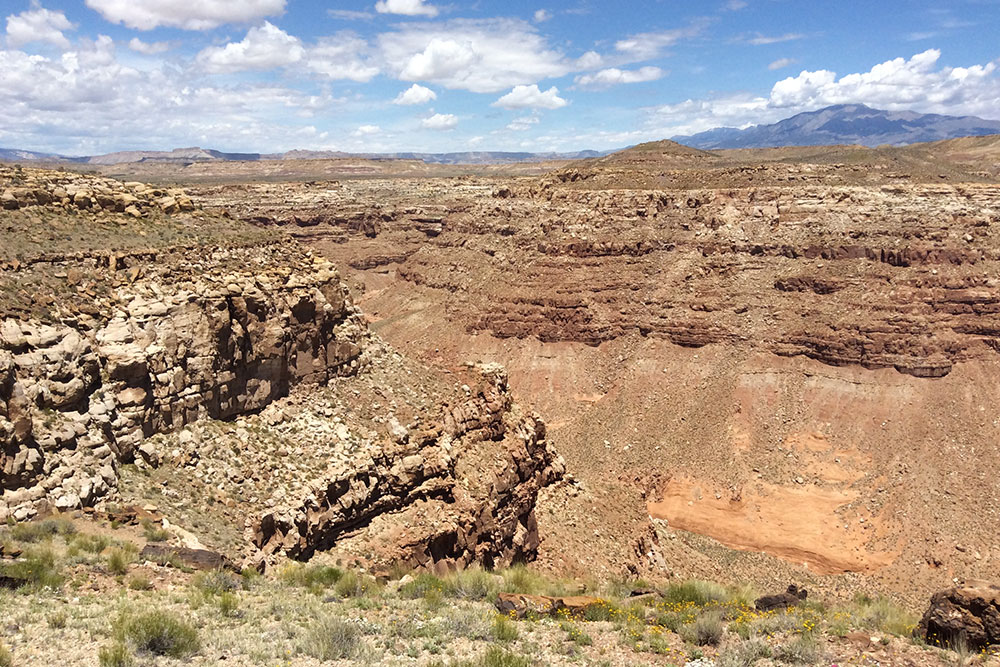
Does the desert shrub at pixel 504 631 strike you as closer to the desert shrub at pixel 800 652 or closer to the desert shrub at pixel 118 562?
the desert shrub at pixel 800 652

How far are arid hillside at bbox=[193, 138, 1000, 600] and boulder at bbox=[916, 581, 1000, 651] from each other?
1206 cm

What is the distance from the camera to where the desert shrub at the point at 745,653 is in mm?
11680

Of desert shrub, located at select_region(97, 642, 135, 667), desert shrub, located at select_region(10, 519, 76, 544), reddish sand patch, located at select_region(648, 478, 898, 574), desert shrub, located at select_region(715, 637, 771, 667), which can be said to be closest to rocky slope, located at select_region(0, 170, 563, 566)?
desert shrub, located at select_region(10, 519, 76, 544)

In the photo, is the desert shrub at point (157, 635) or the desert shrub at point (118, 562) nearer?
the desert shrub at point (157, 635)

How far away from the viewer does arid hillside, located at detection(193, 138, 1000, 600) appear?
1473 inches

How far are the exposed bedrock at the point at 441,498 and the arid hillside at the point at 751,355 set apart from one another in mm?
2402

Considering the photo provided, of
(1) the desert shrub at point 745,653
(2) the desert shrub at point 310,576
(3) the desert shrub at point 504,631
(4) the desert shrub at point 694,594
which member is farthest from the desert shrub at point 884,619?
(2) the desert shrub at point 310,576

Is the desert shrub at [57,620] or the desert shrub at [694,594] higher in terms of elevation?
the desert shrub at [57,620]

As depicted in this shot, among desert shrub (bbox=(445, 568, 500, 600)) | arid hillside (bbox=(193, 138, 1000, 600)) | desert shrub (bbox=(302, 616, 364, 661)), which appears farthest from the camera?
arid hillside (bbox=(193, 138, 1000, 600))

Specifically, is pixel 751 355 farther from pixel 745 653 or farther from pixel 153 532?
pixel 153 532

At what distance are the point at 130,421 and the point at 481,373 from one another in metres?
12.8

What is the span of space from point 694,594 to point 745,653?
4.54 meters

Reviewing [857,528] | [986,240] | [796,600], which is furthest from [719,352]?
[796,600]

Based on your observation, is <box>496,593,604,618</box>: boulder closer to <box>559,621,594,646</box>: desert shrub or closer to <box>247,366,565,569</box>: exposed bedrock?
<box>559,621,594,646</box>: desert shrub
